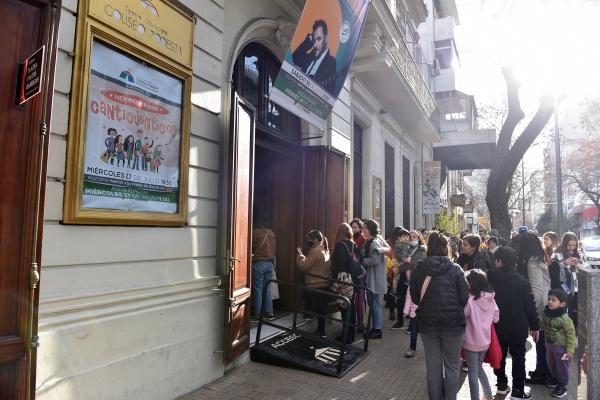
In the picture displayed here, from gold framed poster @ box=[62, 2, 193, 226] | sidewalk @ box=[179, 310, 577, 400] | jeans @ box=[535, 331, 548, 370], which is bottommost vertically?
sidewalk @ box=[179, 310, 577, 400]

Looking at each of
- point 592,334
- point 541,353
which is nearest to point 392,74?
point 541,353

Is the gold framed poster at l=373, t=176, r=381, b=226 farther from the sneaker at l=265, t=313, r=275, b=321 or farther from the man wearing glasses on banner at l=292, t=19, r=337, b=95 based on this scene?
the sneaker at l=265, t=313, r=275, b=321

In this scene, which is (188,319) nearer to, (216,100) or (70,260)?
(70,260)

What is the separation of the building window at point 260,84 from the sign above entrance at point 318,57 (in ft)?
2.64

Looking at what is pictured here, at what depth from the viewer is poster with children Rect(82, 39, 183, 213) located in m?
3.59

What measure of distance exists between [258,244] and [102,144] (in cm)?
344

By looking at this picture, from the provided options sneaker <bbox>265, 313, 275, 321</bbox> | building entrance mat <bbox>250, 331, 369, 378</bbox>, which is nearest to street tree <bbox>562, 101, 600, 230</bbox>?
sneaker <bbox>265, 313, 275, 321</bbox>

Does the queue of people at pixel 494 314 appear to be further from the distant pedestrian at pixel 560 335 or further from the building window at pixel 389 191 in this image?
the building window at pixel 389 191

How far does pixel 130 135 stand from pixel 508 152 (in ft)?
40.4

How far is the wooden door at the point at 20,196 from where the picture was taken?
9.02ft

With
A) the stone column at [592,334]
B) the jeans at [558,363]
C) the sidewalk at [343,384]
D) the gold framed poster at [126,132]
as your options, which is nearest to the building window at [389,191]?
the sidewalk at [343,384]

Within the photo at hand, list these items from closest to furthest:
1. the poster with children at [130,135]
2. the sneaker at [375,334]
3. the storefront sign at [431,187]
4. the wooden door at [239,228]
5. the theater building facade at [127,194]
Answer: the theater building facade at [127,194] < the poster with children at [130,135] < the wooden door at [239,228] < the sneaker at [375,334] < the storefront sign at [431,187]

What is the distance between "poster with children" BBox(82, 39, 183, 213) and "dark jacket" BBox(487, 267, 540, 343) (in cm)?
354

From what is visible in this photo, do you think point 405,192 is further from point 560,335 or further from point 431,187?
point 560,335
